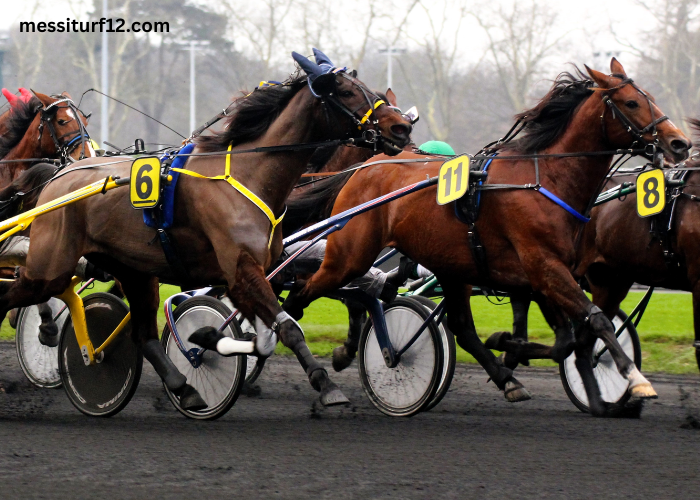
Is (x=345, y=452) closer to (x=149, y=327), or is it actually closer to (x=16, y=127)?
(x=149, y=327)

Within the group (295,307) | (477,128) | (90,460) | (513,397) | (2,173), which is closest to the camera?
(90,460)

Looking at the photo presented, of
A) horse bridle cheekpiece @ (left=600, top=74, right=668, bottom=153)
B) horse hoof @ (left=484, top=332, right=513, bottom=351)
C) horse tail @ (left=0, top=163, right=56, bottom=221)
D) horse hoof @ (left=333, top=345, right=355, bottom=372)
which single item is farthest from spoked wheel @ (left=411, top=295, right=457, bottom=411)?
horse tail @ (left=0, top=163, right=56, bottom=221)

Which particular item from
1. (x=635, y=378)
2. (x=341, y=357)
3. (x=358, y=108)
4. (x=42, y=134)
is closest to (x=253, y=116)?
(x=358, y=108)

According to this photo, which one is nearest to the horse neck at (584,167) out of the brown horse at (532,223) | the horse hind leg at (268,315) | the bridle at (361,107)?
the brown horse at (532,223)

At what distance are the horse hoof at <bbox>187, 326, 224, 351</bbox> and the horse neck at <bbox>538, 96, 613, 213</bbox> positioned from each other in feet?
6.41

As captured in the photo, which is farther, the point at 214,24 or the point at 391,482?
the point at 214,24

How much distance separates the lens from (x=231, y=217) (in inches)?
194

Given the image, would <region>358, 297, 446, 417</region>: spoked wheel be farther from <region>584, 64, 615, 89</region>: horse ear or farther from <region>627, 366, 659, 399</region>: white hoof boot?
<region>584, 64, 615, 89</region>: horse ear

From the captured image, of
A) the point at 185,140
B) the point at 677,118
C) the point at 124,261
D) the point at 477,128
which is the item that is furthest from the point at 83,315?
the point at 477,128

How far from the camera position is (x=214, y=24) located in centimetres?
3309

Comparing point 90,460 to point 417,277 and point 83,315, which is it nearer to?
point 83,315

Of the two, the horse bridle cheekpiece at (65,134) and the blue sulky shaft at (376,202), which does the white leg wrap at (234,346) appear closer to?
the blue sulky shaft at (376,202)

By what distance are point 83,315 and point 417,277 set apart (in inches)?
107

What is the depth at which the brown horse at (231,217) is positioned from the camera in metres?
4.87
